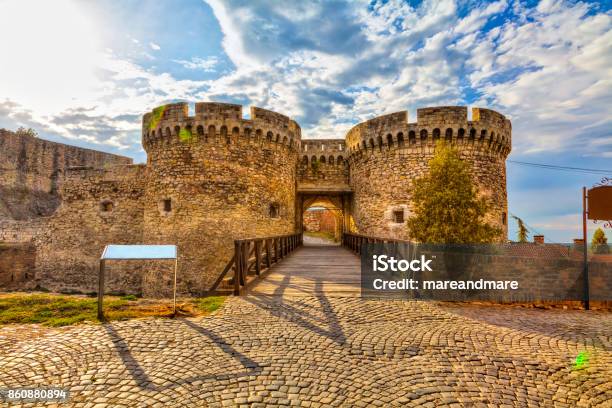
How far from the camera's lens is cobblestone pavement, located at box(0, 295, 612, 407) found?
2.85 metres

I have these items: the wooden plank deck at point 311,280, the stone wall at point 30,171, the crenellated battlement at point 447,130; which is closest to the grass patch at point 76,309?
the wooden plank deck at point 311,280

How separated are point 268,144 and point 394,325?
400 inches

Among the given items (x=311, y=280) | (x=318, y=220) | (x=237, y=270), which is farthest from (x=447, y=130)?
(x=318, y=220)

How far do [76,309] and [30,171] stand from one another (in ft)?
57.8

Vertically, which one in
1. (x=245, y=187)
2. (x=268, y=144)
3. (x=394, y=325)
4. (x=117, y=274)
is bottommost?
(x=117, y=274)

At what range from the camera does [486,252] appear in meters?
7.09

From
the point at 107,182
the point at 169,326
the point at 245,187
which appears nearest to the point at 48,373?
the point at 169,326

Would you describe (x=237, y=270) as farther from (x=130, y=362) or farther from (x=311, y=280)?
(x=130, y=362)

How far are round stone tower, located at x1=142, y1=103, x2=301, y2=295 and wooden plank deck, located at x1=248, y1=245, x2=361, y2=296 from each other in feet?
10.9

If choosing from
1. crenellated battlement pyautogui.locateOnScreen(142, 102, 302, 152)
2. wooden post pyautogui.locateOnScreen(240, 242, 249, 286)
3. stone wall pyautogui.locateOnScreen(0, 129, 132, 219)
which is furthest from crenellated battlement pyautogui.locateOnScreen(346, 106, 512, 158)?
stone wall pyautogui.locateOnScreen(0, 129, 132, 219)

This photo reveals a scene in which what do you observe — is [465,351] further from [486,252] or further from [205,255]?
[205,255]

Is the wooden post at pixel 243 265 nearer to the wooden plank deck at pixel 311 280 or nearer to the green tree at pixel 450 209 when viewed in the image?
the wooden plank deck at pixel 311 280

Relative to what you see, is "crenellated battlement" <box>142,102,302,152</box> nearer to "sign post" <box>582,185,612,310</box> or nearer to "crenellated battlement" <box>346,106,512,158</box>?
"crenellated battlement" <box>346,106,512,158</box>

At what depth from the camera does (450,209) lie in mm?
8039
